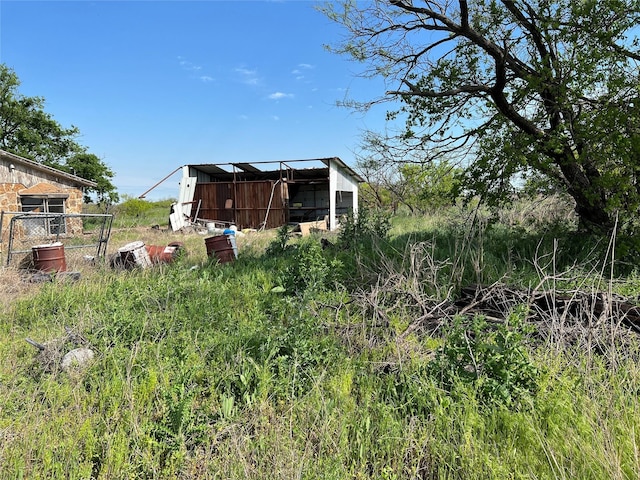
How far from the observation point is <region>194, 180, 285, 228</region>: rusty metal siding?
1964 cm

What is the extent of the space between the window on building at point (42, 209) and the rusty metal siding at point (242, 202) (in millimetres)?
6701

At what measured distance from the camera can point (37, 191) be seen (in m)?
14.9

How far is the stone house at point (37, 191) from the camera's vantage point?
13.6 metres

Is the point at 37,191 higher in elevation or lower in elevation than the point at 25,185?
lower

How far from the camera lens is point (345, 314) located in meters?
4.28

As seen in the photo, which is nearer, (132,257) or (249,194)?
(132,257)

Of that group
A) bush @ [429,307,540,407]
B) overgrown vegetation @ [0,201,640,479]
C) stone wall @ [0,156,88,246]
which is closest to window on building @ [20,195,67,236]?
stone wall @ [0,156,88,246]

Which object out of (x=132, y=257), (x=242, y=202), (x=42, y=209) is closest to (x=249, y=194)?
(x=242, y=202)

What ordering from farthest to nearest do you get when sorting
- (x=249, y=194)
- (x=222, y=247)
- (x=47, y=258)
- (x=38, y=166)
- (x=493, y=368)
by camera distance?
(x=249, y=194) < (x=38, y=166) < (x=222, y=247) < (x=47, y=258) < (x=493, y=368)

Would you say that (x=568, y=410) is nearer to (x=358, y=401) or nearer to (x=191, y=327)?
(x=358, y=401)

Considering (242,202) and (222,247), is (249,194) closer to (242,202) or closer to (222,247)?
(242,202)

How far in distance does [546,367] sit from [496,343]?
1.20 ft

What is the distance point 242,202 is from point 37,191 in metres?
8.98

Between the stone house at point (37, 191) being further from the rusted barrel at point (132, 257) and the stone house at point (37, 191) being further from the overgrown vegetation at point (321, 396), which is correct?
the overgrown vegetation at point (321, 396)
